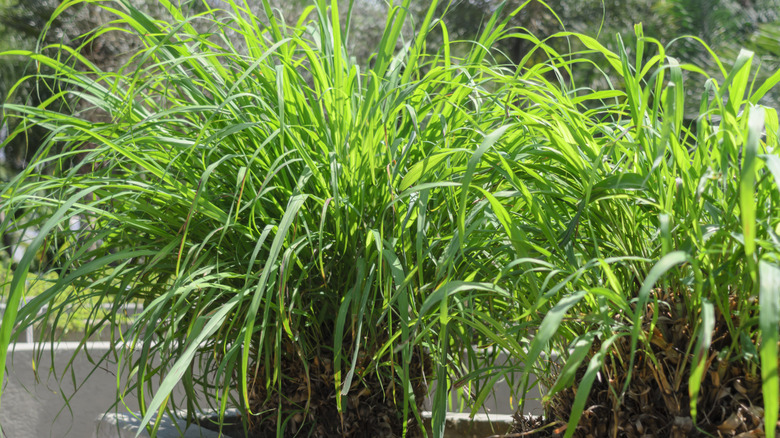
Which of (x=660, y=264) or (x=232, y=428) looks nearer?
(x=660, y=264)

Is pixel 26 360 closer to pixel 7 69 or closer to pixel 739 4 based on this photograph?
pixel 7 69

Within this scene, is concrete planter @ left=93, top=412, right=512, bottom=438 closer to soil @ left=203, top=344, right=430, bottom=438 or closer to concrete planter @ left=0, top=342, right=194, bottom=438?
soil @ left=203, top=344, right=430, bottom=438

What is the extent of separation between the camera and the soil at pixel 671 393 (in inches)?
33.1

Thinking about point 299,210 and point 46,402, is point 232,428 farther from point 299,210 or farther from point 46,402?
point 46,402

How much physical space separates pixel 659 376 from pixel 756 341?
0.44 ft

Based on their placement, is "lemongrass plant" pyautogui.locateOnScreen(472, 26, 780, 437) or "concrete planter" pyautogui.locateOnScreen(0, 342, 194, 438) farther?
"concrete planter" pyautogui.locateOnScreen(0, 342, 194, 438)

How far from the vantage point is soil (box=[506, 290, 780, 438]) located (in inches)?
33.1

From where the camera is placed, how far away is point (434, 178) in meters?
1.14

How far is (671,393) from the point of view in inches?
34.9

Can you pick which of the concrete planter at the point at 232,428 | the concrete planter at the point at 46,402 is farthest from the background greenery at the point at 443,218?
the concrete planter at the point at 46,402

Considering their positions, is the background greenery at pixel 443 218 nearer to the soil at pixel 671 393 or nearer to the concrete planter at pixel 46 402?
the soil at pixel 671 393

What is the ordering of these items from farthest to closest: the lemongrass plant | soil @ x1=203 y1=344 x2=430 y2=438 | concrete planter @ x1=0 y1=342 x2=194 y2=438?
concrete planter @ x1=0 y1=342 x2=194 y2=438 → soil @ x1=203 y1=344 x2=430 y2=438 → the lemongrass plant

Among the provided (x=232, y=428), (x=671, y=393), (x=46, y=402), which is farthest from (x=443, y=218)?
(x=46, y=402)

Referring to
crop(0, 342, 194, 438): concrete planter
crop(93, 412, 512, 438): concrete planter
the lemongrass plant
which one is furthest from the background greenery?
crop(0, 342, 194, 438): concrete planter
